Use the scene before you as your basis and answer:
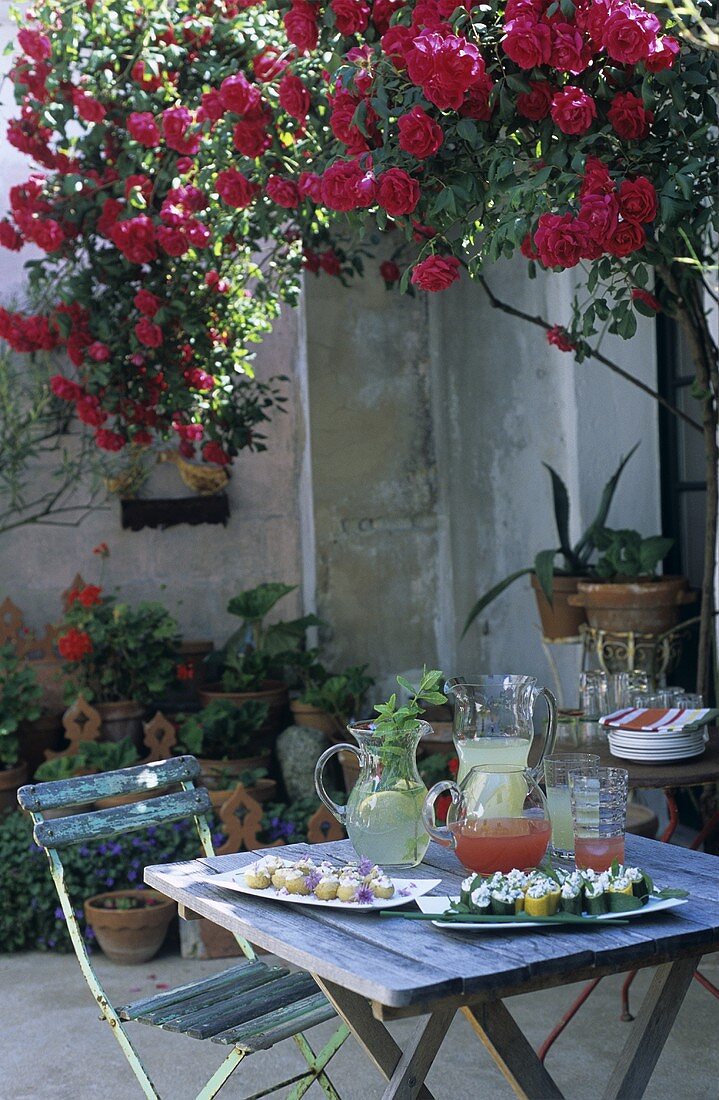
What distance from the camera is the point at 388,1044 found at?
2158 mm

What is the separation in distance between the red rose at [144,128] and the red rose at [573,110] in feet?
6.00

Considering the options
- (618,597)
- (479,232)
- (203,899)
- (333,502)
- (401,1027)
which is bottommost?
(401,1027)

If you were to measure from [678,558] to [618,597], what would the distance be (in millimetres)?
683

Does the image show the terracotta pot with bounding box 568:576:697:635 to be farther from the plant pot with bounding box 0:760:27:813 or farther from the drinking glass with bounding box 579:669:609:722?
the plant pot with bounding box 0:760:27:813

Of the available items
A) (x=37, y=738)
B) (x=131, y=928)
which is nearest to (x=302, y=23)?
(x=131, y=928)

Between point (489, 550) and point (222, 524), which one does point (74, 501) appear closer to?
point (222, 524)

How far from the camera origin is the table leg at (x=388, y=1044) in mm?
1993

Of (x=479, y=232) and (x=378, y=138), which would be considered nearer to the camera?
(x=378, y=138)

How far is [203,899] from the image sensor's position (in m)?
2.14

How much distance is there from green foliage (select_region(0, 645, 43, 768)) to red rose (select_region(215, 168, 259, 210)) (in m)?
2.31

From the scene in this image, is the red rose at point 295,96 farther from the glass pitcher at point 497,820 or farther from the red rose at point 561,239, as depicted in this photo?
the glass pitcher at point 497,820

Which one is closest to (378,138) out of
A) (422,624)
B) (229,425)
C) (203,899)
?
(203,899)

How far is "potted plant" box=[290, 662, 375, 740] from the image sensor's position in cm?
560

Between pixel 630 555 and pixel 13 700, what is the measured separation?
249 cm
